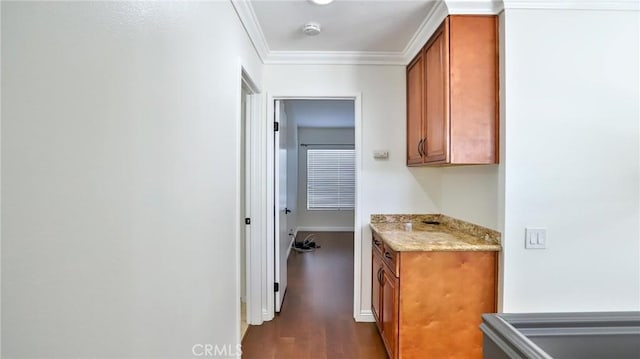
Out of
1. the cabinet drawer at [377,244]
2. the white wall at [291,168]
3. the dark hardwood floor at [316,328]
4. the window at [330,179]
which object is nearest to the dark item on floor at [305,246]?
the white wall at [291,168]

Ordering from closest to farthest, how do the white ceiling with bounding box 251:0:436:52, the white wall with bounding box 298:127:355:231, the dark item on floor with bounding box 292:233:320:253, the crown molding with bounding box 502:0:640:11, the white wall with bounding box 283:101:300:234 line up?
the crown molding with bounding box 502:0:640:11 → the white ceiling with bounding box 251:0:436:52 → the white wall with bounding box 283:101:300:234 → the dark item on floor with bounding box 292:233:320:253 → the white wall with bounding box 298:127:355:231

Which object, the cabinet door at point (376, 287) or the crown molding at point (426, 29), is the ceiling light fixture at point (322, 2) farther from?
the cabinet door at point (376, 287)

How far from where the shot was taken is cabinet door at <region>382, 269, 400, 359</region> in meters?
2.03

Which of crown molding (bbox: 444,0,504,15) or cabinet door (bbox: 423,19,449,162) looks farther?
cabinet door (bbox: 423,19,449,162)

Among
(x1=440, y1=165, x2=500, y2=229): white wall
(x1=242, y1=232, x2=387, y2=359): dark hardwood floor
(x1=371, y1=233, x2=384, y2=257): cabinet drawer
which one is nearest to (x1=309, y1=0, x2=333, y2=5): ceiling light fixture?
(x1=440, y1=165, x2=500, y2=229): white wall

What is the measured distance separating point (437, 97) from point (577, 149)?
871 millimetres

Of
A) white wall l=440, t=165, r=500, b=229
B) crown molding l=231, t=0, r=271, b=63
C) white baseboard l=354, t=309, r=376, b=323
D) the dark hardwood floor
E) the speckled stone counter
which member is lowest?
the dark hardwood floor

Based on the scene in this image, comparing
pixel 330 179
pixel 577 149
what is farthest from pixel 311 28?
pixel 330 179

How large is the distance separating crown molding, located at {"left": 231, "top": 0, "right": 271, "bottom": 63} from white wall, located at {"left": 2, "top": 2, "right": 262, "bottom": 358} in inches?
23.7

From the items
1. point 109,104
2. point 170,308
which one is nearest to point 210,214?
point 170,308

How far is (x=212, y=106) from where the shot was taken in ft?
5.07

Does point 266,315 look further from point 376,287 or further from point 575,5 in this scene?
point 575,5

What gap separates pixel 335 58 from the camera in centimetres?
286

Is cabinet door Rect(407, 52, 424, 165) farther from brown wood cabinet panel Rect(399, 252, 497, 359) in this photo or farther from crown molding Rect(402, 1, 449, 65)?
brown wood cabinet panel Rect(399, 252, 497, 359)
